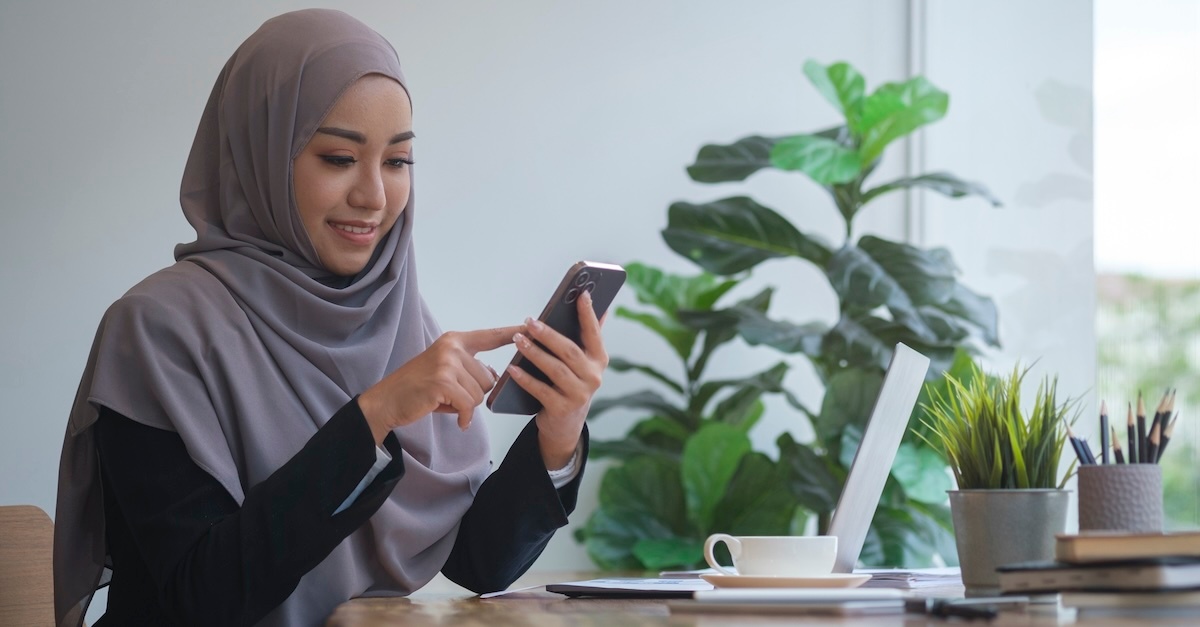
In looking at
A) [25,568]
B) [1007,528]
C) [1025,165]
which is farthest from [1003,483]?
[1025,165]

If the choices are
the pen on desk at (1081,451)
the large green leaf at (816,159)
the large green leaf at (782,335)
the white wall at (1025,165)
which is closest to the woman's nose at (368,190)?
the pen on desk at (1081,451)

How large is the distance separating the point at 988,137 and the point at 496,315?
1.48 metres

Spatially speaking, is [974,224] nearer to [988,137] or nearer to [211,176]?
[988,137]

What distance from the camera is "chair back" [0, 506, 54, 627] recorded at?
1.55 metres

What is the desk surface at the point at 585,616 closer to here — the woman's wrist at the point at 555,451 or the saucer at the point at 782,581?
the saucer at the point at 782,581

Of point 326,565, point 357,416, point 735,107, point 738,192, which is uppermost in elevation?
point 735,107

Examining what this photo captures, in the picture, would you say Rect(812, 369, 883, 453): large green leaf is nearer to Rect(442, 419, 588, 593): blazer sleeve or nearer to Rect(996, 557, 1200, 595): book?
Rect(442, 419, 588, 593): blazer sleeve

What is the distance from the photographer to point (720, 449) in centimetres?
273

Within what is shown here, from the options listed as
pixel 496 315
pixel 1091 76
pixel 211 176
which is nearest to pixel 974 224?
pixel 1091 76

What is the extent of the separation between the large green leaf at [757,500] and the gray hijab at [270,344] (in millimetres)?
1181

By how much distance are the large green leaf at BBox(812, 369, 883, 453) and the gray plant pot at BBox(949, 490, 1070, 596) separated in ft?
5.06

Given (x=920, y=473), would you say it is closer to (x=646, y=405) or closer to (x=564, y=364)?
(x=646, y=405)

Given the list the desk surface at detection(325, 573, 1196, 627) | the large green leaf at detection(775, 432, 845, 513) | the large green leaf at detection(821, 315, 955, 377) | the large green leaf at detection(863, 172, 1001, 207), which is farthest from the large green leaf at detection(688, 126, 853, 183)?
the desk surface at detection(325, 573, 1196, 627)

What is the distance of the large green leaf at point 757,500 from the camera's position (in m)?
2.75
